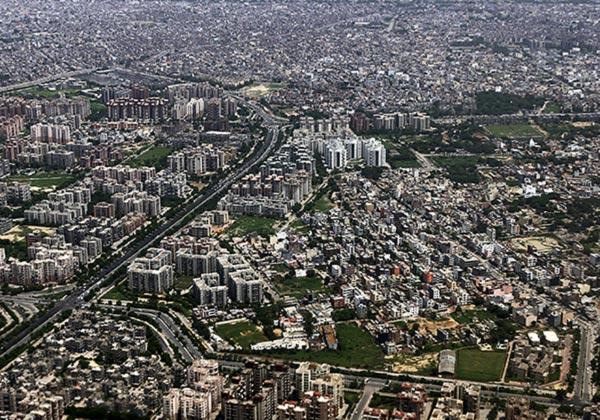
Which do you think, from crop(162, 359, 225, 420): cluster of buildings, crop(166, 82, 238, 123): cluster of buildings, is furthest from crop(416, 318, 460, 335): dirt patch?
crop(166, 82, 238, 123): cluster of buildings

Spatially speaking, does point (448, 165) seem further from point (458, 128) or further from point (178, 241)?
point (178, 241)

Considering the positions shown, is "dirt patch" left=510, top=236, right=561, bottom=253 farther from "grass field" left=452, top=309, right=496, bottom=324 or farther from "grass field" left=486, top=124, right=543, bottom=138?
"grass field" left=486, top=124, right=543, bottom=138

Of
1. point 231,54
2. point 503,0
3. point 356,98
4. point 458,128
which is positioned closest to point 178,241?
point 458,128

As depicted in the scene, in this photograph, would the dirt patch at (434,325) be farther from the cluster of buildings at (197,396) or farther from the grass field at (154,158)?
the grass field at (154,158)

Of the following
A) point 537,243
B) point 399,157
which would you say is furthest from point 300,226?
point 399,157

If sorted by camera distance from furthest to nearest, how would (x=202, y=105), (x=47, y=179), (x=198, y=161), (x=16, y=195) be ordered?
(x=202, y=105) < (x=198, y=161) < (x=47, y=179) < (x=16, y=195)

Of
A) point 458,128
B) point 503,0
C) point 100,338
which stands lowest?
point 100,338

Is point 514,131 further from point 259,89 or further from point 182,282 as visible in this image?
point 182,282
